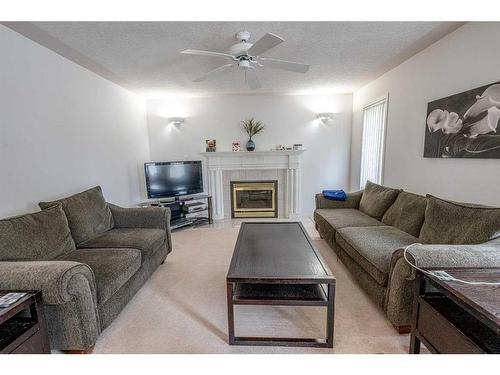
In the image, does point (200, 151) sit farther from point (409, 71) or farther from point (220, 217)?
point (409, 71)

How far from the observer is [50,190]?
2.37m

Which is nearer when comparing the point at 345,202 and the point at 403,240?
the point at 403,240

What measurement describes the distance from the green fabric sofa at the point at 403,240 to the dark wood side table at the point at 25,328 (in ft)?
7.00

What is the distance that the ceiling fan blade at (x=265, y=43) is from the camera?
168 cm

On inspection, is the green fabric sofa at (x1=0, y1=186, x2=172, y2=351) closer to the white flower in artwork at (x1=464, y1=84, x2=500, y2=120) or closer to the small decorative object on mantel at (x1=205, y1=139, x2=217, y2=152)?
the small decorative object on mantel at (x1=205, y1=139, x2=217, y2=152)

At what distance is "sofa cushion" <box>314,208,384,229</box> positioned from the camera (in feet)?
8.95

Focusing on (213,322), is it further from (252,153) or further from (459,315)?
(252,153)

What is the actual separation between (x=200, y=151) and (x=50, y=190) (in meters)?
2.62

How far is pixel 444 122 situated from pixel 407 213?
0.95 meters

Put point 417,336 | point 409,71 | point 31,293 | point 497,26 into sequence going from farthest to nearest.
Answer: point 409,71 → point 497,26 → point 417,336 → point 31,293

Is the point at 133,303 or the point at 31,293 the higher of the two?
the point at 31,293

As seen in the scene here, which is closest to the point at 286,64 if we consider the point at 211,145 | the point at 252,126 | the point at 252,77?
the point at 252,77

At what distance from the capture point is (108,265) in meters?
1.75
